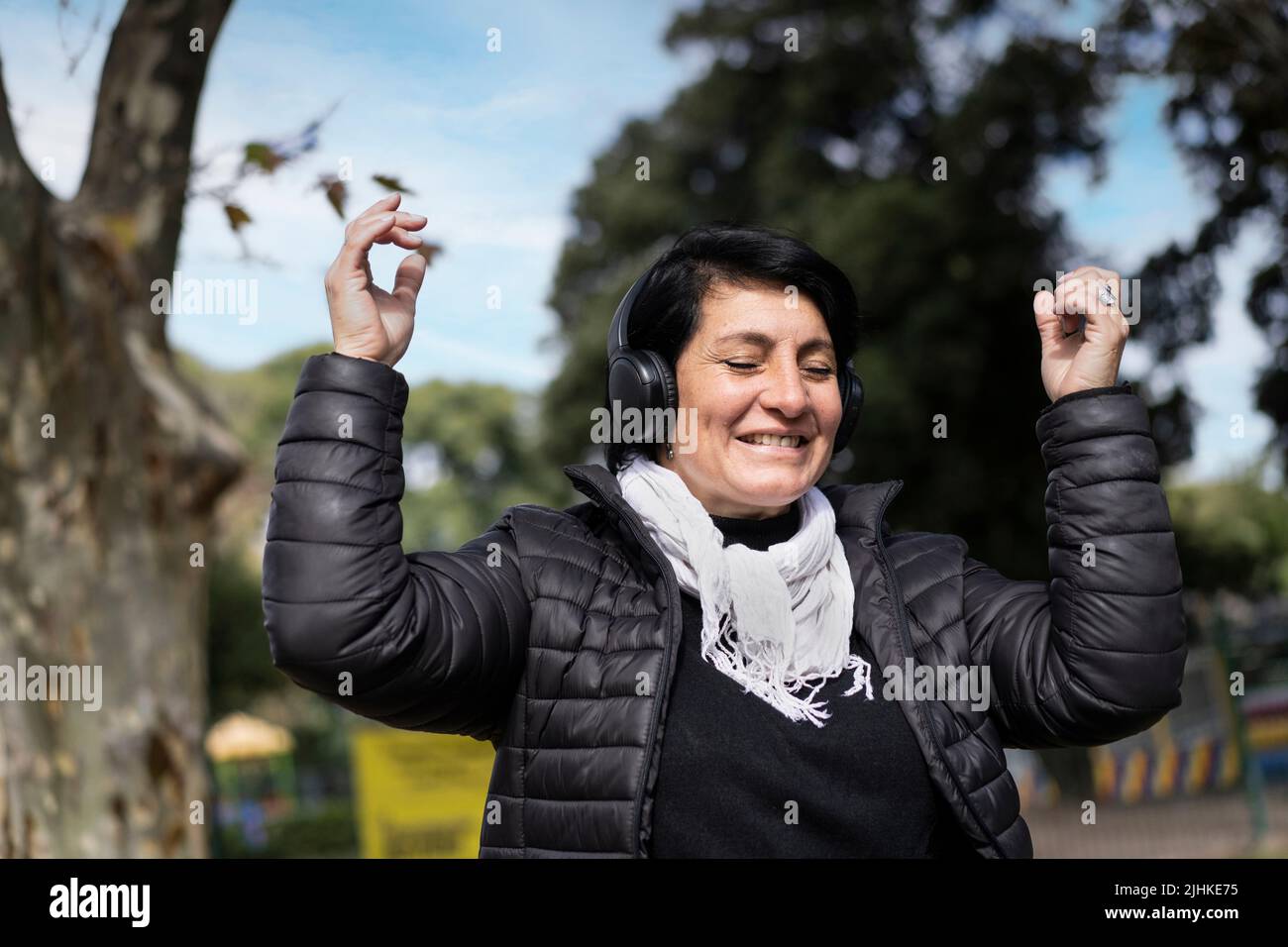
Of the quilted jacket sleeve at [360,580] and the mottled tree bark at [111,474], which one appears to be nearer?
A: the quilted jacket sleeve at [360,580]

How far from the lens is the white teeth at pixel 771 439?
218 centimetres

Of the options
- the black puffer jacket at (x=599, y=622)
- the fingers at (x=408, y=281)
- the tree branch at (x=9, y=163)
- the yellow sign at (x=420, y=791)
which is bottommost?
the yellow sign at (x=420, y=791)

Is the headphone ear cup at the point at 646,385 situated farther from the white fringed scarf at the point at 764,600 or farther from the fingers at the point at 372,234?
the fingers at the point at 372,234

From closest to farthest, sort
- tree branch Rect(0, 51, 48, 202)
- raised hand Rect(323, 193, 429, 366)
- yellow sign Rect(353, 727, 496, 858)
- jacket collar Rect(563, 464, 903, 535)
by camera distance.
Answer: raised hand Rect(323, 193, 429, 366) < jacket collar Rect(563, 464, 903, 535) < tree branch Rect(0, 51, 48, 202) < yellow sign Rect(353, 727, 496, 858)

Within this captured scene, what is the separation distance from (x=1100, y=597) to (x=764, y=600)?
54 centimetres

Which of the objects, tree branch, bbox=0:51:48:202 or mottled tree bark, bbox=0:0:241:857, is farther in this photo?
mottled tree bark, bbox=0:0:241:857

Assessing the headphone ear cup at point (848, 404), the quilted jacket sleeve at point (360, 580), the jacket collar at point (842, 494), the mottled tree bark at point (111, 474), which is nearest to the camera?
the quilted jacket sleeve at point (360, 580)

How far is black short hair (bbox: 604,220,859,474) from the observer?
7.30 feet

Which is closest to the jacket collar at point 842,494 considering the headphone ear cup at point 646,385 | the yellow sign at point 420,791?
the headphone ear cup at point 646,385

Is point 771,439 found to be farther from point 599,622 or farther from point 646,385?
point 599,622

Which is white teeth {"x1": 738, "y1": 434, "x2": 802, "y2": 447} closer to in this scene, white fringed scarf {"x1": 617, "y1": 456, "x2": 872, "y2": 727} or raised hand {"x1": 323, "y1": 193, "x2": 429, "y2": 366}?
white fringed scarf {"x1": 617, "y1": 456, "x2": 872, "y2": 727}

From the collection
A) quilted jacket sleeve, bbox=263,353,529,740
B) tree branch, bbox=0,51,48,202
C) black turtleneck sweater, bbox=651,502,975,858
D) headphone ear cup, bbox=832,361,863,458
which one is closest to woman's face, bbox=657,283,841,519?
headphone ear cup, bbox=832,361,863,458

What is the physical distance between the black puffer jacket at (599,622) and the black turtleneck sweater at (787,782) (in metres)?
0.06
